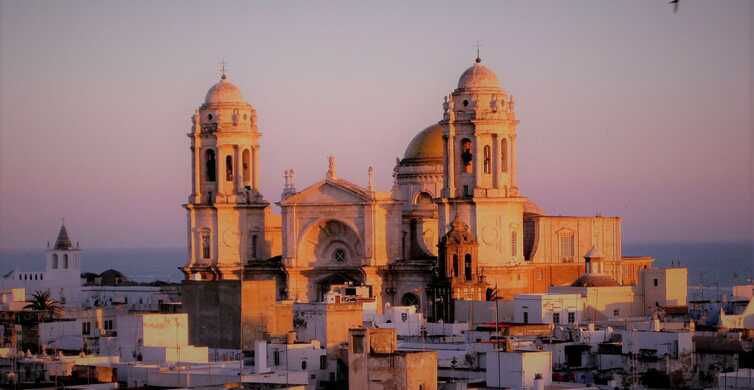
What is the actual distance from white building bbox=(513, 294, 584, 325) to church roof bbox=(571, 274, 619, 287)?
4.14 metres

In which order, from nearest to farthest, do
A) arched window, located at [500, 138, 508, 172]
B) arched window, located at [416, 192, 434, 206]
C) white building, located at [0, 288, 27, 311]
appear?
1. arched window, located at [500, 138, 508, 172]
2. white building, located at [0, 288, 27, 311]
3. arched window, located at [416, 192, 434, 206]

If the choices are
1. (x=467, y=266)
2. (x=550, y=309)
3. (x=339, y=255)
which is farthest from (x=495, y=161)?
(x=550, y=309)

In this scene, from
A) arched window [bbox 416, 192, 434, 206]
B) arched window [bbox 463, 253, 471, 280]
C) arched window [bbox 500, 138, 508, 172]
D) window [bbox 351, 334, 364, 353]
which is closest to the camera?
window [bbox 351, 334, 364, 353]

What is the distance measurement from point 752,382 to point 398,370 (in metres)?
11.0

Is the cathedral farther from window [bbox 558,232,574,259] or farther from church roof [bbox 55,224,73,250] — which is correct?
church roof [bbox 55,224,73,250]

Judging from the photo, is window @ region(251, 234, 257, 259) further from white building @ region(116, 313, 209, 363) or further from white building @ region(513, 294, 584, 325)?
white building @ region(116, 313, 209, 363)

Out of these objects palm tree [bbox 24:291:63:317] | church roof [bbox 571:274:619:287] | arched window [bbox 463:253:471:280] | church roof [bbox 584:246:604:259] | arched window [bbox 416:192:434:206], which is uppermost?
arched window [bbox 416:192:434:206]

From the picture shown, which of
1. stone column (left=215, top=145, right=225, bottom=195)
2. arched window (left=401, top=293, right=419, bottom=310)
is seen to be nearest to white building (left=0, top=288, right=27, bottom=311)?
stone column (left=215, top=145, right=225, bottom=195)

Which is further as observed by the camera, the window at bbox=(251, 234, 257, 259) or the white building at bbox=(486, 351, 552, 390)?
the window at bbox=(251, 234, 257, 259)

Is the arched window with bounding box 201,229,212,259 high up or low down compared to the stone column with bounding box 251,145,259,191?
down

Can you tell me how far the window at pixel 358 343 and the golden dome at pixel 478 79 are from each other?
4872 centimetres

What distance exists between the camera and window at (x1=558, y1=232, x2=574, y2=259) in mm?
122375

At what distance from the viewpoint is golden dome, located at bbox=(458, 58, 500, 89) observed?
11588 cm

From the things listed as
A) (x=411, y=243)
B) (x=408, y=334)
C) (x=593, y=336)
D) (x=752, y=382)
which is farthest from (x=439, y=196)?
(x=752, y=382)
